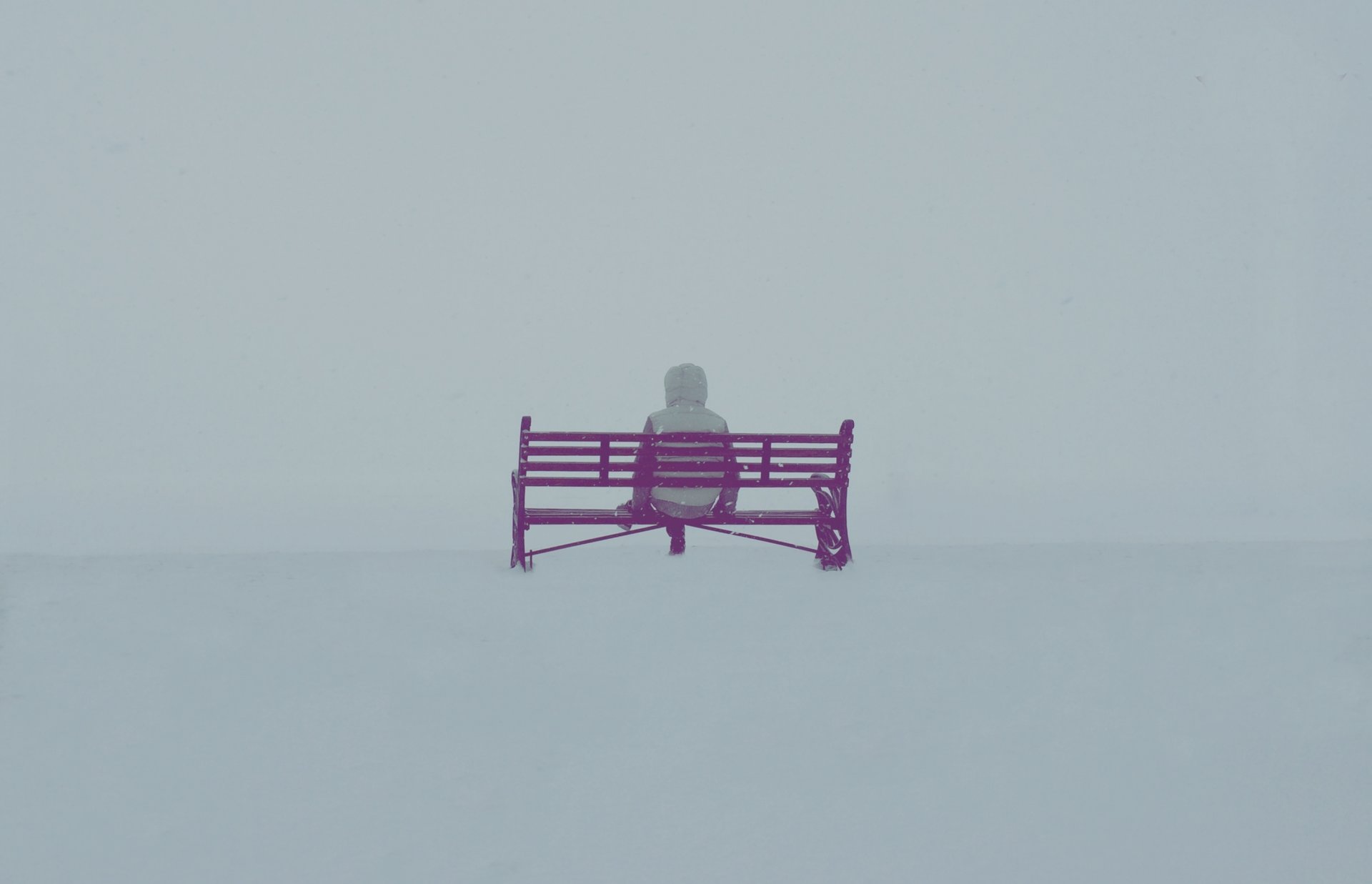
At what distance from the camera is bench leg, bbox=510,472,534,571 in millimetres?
5234

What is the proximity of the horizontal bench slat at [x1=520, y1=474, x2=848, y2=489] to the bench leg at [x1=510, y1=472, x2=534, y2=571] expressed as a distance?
0.49 feet

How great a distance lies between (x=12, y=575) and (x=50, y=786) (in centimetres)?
309

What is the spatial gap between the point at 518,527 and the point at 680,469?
85 cm

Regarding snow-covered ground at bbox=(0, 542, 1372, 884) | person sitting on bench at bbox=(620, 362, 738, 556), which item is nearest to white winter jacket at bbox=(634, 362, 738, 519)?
person sitting on bench at bbox=(620, 362, 738, 556)

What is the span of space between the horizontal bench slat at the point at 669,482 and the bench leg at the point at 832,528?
6.1 inches

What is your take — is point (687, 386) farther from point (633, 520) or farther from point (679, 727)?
point (679, 727)

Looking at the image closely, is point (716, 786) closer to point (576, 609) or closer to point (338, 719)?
point (338, 719)

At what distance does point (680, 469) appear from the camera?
5.13 metres

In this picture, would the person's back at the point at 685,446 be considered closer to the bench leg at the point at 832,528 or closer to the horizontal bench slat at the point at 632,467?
the horizontal bench slat at the point at 632,467

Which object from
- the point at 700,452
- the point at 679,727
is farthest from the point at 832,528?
the point at 679,727

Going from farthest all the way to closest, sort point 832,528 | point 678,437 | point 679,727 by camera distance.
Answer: point 832,528, point 678,437, point 679,727

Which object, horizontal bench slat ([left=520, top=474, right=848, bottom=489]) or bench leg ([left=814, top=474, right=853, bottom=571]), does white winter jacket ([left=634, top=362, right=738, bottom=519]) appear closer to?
horizontal bench slat ([left=520, top=474, right=848, bottom=489])

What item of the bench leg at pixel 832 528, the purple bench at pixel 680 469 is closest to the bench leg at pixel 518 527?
the purple bench at pixel 680 469

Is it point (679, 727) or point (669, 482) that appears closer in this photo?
point (679, 727)
